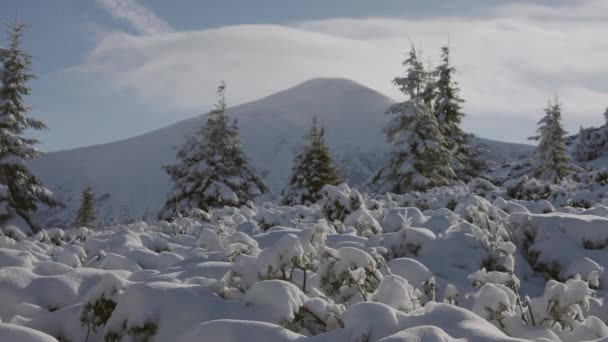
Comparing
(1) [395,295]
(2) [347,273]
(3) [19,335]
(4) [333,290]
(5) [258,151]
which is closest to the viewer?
(3) [19,335]

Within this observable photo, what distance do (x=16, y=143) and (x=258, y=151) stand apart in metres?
77.9

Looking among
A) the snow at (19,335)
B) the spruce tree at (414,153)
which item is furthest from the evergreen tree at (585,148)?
the snow at (19,335)

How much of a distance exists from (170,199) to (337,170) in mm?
8892

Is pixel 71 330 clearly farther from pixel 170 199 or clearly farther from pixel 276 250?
pixel 170 199

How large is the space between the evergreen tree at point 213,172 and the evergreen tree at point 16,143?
588cm

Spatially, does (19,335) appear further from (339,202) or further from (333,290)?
(339,202)

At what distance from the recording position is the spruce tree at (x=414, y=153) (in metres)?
25.4

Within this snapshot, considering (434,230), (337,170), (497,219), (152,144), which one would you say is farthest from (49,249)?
(152,144)

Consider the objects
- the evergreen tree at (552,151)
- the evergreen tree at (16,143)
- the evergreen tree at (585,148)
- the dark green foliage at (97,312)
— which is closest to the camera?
the dark green foliage at (97,312)

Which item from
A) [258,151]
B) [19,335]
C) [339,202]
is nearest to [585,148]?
[339,202]

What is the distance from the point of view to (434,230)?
6238 mm

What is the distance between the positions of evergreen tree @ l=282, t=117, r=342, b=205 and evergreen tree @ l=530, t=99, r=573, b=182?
44.3 feet

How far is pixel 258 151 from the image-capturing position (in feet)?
325

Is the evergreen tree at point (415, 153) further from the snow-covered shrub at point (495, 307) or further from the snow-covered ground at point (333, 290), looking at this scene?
the snow-covered shrub at point (495, 307)
